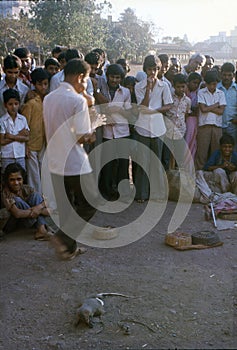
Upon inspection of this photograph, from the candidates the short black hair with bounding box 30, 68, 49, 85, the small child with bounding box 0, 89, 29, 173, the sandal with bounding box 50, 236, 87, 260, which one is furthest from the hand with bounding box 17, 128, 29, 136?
the sandal with bounding box 50, 236, 87, 260

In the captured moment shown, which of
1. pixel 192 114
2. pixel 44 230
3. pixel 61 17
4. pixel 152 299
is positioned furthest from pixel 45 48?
pixel 152 299

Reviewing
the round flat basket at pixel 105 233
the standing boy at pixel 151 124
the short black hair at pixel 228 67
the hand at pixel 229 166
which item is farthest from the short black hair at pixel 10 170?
the short black hair at pixel 228 67

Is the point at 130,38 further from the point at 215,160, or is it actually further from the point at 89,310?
the point at 89,310

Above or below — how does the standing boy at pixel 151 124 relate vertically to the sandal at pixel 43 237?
above

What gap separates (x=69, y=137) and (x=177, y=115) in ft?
9.58

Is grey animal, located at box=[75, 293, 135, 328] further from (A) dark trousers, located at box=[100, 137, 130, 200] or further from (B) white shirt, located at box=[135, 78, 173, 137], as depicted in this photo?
(B) white shirt, located at box=[135, 78, 173, 137]

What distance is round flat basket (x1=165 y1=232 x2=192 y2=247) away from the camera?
5.34 metres

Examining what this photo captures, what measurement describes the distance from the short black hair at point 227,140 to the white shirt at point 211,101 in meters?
0.42

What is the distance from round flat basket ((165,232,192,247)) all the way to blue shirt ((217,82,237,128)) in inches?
107

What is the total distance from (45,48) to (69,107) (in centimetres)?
2389

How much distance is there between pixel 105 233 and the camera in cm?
564

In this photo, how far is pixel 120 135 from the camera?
6.91 meters

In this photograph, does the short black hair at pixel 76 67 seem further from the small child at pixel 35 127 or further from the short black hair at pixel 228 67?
the short black hair at pixel 228 67

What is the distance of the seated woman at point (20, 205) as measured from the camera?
18.7ft
